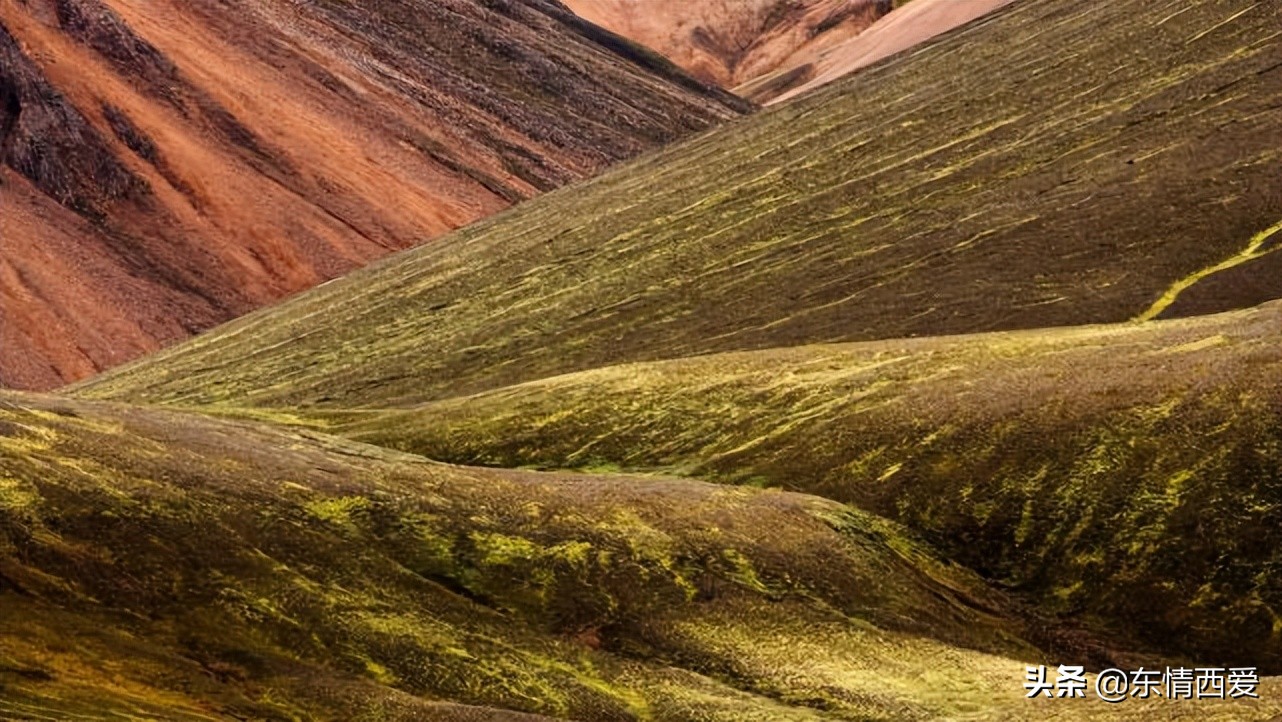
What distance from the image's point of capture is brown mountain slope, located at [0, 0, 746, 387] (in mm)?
116062

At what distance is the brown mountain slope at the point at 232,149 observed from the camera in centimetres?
11606

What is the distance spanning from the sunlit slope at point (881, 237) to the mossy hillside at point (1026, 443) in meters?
13.0

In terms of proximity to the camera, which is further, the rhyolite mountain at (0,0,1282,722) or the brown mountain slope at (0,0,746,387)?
the brown mountain slope at (0,0,746,387)

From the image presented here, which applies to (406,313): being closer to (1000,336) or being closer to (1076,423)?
(1000,336)

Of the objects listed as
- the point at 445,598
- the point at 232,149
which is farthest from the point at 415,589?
the point at 232,149

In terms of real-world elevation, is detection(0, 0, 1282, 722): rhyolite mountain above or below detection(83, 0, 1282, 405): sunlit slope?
below

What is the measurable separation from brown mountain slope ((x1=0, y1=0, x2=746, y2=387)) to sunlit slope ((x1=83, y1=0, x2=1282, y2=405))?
10870 millimetres

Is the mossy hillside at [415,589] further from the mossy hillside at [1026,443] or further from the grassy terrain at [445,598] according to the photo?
the mossy hillside at [1026,443]

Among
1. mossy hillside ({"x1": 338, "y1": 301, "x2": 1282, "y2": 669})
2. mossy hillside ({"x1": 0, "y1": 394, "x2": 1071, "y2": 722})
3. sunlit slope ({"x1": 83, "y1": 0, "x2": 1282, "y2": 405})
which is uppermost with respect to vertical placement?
sunlit slope ({"x1": 83, "y1": 0, "x2": 1282, "y2": 405})

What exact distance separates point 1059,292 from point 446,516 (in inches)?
1549

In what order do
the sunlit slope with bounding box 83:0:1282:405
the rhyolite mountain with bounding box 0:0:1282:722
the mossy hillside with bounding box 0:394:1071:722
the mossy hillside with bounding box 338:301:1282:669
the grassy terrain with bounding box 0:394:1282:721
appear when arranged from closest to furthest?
the grassy terrain with bounding box 0:394:1282:721, the mossy hillside with bounding box 0:394:1071:722, the rhyolite mountain with bounding box 0:0:1282:722, the mossy hillside with bounding box 338:301:1282:669, the sunlit slope with bounding box 83:0:1282:405

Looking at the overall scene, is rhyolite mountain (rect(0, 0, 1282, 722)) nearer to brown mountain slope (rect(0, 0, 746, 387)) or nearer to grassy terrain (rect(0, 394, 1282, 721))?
grassy terrain (rect(0, 394, 1282, 721))

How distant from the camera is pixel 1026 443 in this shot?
50938 mm

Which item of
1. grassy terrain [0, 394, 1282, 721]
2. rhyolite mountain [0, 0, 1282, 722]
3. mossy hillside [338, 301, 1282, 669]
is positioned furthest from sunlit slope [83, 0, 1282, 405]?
grassy terrain [0, 394, 1282, 721]
